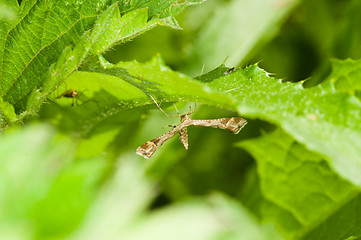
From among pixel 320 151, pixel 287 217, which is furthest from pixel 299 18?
pixel 320 151

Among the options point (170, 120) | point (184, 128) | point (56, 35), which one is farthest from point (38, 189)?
point (170, 120)

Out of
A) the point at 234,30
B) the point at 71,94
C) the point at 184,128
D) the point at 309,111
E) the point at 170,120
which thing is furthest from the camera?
the point at 234,30

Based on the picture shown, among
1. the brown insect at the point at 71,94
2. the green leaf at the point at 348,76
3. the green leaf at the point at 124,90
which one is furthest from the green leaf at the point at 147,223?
the green leaf at the point at 348,76

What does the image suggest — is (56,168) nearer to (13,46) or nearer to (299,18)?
(13,46)

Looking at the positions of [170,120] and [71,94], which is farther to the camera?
[170,120]

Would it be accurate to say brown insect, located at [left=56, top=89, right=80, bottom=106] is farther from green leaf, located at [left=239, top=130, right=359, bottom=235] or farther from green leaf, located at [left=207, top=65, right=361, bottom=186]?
green leaf, located at [left=239, top=130, right=359, bottom=235]

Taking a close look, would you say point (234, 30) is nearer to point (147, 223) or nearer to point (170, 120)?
point (170, 120)

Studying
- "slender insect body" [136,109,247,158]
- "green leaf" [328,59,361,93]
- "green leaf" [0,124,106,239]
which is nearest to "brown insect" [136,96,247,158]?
"slender insect body" [136,109,247,158]
